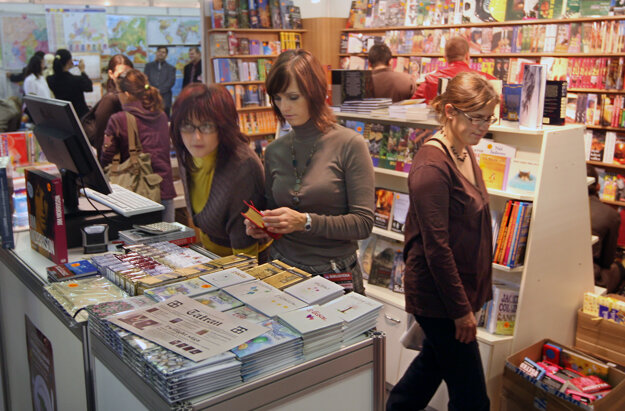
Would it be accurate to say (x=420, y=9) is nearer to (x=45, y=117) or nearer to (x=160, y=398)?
(x=45, y=117)

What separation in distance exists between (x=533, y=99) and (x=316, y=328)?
1.89 meters

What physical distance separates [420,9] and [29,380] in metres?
5.69

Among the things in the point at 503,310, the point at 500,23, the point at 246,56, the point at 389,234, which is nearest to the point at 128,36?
the point at 246,56

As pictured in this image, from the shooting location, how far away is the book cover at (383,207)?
11.6 feet

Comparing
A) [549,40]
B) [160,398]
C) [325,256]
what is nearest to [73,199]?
[325,256]

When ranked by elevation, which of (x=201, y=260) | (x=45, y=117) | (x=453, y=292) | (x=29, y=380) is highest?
(x=45, y=117)

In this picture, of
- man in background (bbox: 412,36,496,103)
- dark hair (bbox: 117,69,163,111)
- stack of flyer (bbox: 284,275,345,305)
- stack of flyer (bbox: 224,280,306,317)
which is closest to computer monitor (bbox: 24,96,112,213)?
stack of flyer (bbox: 224,280,306,317)

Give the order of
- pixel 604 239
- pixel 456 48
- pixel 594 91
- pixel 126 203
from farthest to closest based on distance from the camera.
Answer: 1. pixel 594 91
2. pixel 456 48
3. pixel 604 239
4. pixel 126 203

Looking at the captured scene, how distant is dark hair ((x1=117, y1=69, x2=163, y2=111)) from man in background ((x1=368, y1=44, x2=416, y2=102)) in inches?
85.0

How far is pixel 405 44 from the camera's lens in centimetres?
703

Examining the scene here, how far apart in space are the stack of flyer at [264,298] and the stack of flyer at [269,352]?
4.1 inches

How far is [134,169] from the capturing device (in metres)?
4.18

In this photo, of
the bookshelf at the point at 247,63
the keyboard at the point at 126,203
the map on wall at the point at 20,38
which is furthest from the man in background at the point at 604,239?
the map on wall at the point at 20,38

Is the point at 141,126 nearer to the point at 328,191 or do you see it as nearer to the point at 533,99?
the point at 328,191
